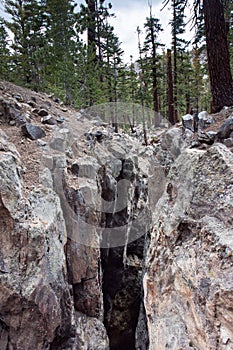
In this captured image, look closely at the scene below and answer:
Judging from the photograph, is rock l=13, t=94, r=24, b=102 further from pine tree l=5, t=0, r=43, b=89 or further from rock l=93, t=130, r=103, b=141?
pine tree l=5, t=0, r=43, b=89

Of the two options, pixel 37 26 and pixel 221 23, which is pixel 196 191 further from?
pixel 37 26

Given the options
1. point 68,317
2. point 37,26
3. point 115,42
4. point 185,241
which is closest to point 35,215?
point 68,317

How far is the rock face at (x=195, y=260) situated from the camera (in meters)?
2.77

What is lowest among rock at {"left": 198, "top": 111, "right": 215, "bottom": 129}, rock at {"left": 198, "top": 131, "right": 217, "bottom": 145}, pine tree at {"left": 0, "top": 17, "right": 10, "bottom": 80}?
rock at {"left": 198, "top": 131, "right": 217, "bottom": 145}

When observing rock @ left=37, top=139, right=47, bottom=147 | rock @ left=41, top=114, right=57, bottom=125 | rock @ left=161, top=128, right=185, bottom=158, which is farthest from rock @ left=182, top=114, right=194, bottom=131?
rock @ left=41, top=114, right=57, bottom=125

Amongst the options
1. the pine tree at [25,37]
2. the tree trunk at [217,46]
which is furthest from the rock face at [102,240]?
→ the pine tree at [25,37]

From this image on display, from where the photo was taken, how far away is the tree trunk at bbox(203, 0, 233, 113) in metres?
5.32

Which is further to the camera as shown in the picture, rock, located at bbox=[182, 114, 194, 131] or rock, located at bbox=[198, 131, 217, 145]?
rock, located at bbox=[182, 114, 194, 131]

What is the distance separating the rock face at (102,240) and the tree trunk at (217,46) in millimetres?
1363

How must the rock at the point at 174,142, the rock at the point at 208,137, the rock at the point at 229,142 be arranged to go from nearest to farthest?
the rock at the point at 229,142
the rock at the point at 208,137
the rock at the point at 174,142

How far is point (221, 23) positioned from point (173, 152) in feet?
14.6

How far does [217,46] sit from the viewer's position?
537 cm

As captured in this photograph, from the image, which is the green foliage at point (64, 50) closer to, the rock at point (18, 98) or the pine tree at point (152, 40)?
the pine tree at point (152, 40)

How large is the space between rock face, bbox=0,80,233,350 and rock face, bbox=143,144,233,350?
1 centimetres
